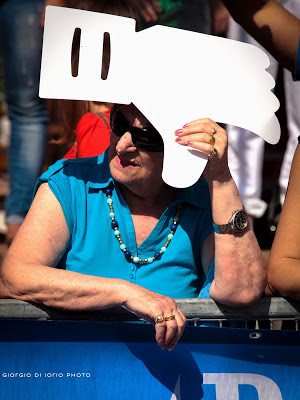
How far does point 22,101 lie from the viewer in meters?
4.65

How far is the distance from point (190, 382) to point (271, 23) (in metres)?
1.99

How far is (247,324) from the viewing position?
2.60 meters

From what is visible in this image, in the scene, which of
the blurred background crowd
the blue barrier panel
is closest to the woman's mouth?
the blue barrier panel

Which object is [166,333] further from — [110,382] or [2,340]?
[2,340]

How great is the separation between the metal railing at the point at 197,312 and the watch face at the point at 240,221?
28 centimetres

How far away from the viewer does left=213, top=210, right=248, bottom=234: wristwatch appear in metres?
2.47

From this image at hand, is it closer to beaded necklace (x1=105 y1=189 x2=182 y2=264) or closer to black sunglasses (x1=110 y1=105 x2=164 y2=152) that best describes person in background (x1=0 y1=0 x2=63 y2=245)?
beaded necklace (x1=105 y1=189 x2=182 y2=264)

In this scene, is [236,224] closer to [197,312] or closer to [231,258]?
[231,258]

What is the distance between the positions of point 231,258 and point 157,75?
28.1 inches

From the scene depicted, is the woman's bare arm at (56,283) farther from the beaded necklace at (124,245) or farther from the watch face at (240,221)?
the watch face at (240,221)

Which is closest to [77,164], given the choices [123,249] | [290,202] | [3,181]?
[123,249]

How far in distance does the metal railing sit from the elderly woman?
0.04m

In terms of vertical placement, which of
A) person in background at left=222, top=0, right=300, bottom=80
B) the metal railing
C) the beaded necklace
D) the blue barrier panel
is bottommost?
the blue barrier panel

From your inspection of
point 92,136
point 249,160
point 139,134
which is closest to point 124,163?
point 139,134
